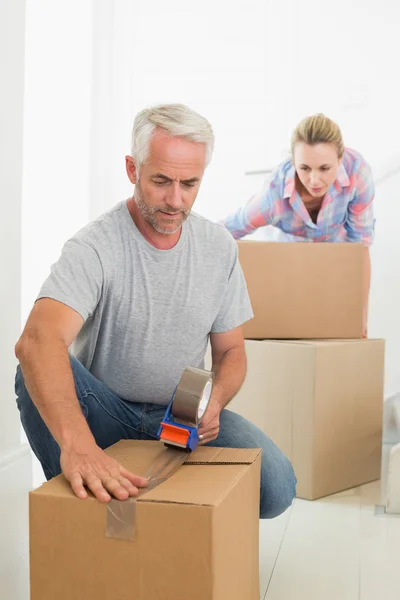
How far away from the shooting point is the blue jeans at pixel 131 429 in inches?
51.4

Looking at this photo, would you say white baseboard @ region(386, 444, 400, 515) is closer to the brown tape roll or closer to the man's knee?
the man's knee

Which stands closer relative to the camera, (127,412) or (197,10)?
(127,412)

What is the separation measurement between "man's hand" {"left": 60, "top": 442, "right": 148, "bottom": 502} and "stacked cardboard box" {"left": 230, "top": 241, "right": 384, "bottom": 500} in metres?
1.12

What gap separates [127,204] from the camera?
4.75ft

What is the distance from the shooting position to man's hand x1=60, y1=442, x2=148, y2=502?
37.0 inches

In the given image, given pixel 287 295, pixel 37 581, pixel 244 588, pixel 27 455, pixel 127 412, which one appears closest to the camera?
pixel 37 581

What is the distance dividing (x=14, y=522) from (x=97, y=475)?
2.88 feet

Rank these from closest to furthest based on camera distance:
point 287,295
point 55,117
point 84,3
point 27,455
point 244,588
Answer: point 244,588 → point 27,455 → point 287,295 → point 55,117 → point 84,3

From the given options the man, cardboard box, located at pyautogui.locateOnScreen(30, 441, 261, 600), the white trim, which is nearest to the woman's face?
the man

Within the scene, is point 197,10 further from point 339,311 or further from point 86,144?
point 339,311

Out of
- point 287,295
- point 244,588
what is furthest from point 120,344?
point 287,295

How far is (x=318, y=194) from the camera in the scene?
7.80 feet

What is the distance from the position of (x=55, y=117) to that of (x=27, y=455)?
1.21 m

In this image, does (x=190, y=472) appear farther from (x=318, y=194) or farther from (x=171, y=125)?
(x=318, y=194)
